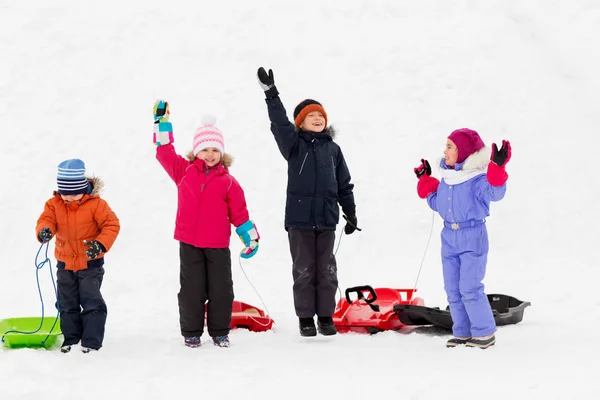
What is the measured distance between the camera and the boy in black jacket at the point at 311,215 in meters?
6.52

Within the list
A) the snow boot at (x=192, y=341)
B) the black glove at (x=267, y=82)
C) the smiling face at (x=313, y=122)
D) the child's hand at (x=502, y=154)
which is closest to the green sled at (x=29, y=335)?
the snow boot at (x=192, y=341)

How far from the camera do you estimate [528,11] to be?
13.9 metres

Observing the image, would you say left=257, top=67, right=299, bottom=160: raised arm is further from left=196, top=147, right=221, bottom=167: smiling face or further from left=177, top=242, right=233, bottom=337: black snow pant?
left=177, top=242, right=233, bottom=337: black snow pant

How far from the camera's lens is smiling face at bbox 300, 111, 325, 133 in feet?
21.6

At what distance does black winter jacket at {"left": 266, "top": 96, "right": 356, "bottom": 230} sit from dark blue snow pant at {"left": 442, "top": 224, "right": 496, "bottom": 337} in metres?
1.04

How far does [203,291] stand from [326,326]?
3.53 ft

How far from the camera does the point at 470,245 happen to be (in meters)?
5.90

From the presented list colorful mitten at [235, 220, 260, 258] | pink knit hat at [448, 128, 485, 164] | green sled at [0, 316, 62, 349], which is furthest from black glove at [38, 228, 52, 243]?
pink knit hat at [448, 128, 485, 164]

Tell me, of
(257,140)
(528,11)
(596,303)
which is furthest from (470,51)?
(596,303)

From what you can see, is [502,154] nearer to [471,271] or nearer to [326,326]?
[471,271]

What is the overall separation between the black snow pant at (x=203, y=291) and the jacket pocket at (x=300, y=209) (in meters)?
0.67

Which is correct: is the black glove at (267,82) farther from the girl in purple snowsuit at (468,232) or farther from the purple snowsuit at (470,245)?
the purple snowsuit at (470,245)

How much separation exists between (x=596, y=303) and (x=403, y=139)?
4236mm

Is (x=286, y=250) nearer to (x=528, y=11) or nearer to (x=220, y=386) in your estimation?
(x=220, y=386)
